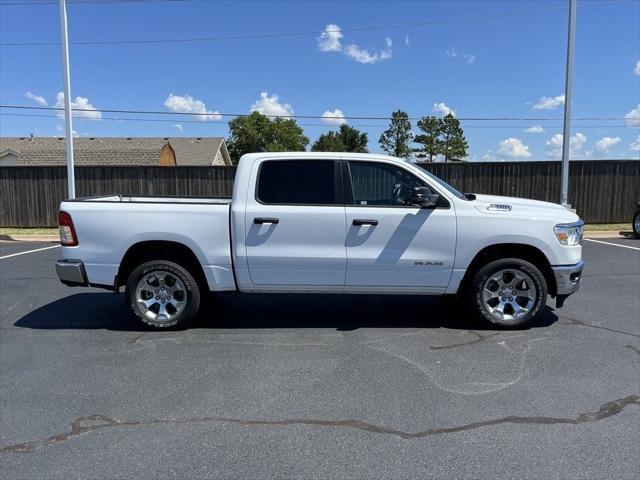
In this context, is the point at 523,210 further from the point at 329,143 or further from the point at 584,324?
the point at 329,143

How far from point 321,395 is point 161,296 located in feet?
8.43

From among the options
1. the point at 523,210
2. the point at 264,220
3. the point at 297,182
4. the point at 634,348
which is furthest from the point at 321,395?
the point at 634,348

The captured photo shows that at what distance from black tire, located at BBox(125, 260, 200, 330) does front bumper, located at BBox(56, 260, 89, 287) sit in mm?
489

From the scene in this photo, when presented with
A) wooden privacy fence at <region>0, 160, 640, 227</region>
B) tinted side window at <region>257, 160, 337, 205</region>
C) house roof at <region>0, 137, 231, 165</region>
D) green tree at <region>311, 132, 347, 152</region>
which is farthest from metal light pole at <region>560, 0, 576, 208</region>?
green tree at <region>311, 132, 347, 152</region>

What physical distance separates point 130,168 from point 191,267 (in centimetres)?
1273

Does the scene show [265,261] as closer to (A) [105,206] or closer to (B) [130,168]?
(A) [105,206]

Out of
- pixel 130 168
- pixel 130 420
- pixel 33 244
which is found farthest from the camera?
pixel 130 168

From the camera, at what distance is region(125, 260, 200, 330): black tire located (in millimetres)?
5652

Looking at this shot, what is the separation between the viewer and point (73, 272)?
562 cm

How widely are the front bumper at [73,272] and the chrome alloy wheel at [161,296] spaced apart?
61 cm

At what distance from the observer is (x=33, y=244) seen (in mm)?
14664

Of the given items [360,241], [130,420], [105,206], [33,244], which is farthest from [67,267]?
[33,244]

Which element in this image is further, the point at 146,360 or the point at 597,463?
the point at 146,360

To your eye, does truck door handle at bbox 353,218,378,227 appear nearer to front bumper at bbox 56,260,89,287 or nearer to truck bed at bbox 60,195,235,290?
truck bed at bbox 60,195,235,290
